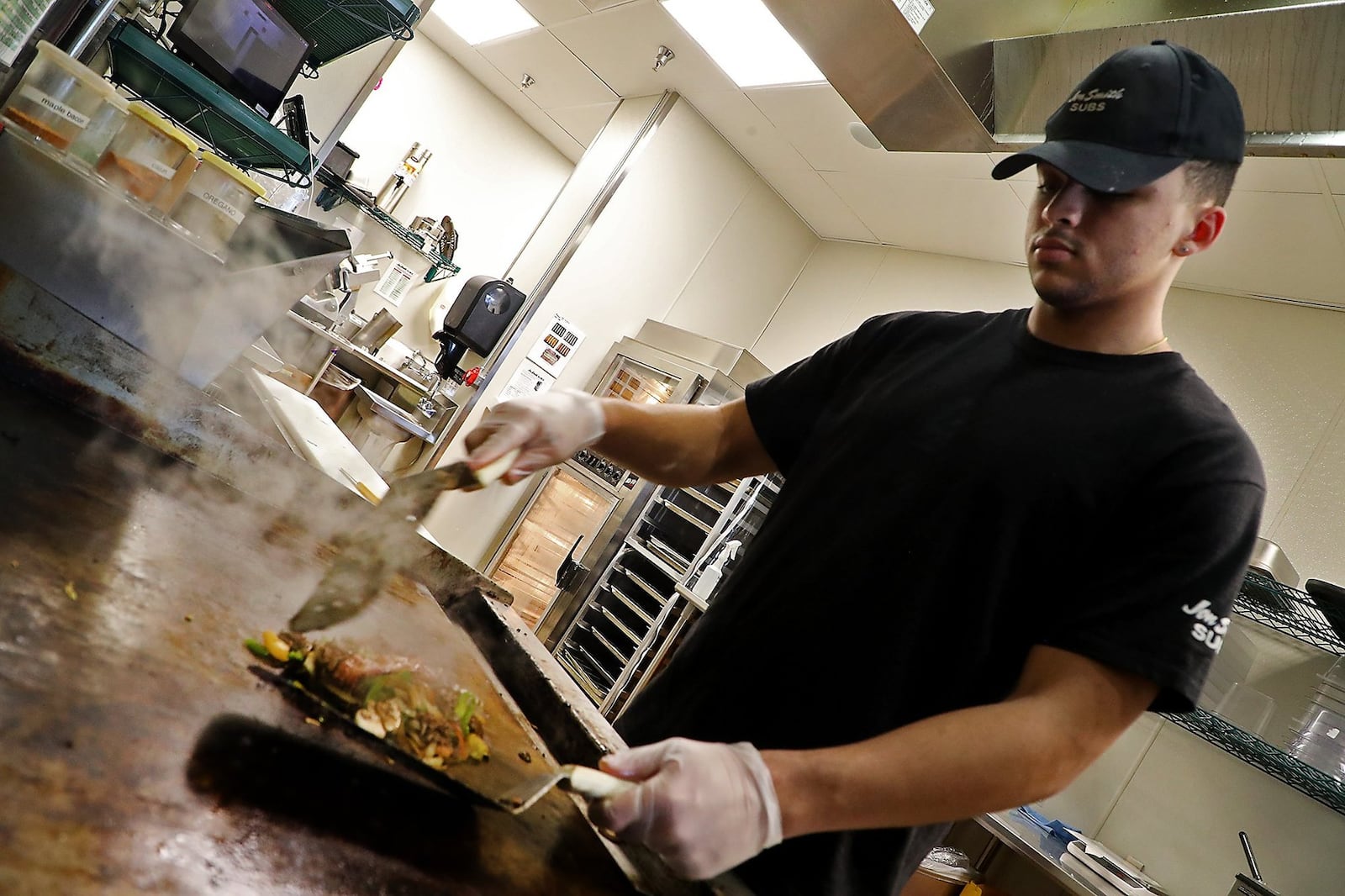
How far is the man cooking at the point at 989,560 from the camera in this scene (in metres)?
0.90

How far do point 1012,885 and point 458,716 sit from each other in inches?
134

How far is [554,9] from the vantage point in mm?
5035

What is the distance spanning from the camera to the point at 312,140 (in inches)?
161

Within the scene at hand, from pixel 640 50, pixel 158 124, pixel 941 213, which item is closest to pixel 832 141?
pixel 941 213

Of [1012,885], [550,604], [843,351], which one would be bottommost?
[550,604]

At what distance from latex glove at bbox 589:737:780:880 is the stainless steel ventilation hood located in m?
1.93

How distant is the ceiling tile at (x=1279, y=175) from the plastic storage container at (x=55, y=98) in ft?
12.0

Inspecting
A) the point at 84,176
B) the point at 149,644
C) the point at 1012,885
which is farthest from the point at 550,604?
the point at 149,644

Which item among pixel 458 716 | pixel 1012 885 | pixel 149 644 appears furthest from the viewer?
pixel 1012 885

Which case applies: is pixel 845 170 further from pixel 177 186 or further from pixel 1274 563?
pixel 177 186

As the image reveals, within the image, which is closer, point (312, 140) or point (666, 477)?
point (666, 477)

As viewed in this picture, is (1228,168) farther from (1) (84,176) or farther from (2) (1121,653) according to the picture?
(1) (84,176)

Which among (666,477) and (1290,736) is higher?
(1290,736)

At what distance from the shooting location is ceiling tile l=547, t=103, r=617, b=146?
247 inches
